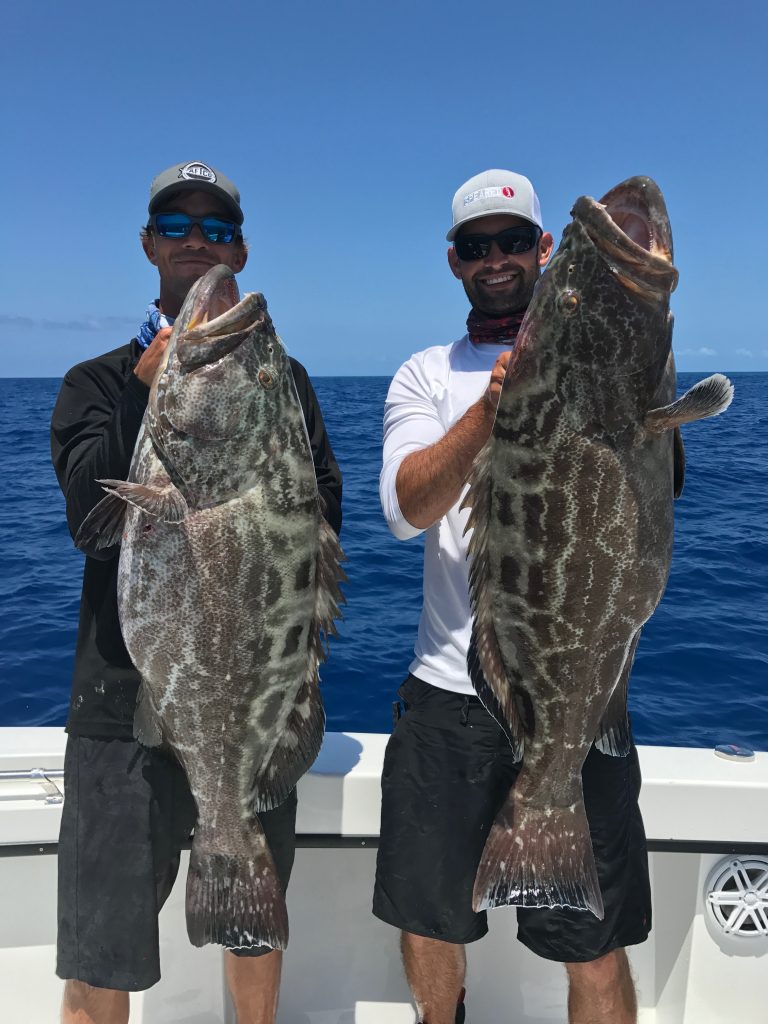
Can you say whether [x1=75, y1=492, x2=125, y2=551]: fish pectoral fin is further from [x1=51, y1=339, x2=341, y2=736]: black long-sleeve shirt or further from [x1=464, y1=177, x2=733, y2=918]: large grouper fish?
[x1=464, y1=177, x2=733, y2=918]: large grouper fish

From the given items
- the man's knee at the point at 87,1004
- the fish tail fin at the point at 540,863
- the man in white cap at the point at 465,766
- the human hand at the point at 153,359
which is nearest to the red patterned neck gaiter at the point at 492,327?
the man in white cap at the point at 465,766

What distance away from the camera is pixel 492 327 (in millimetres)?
3262

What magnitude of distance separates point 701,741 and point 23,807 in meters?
5.66

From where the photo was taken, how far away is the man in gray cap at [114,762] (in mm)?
2770

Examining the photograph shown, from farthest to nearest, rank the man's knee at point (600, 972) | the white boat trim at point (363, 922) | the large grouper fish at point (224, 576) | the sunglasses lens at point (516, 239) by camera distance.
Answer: the white boat trim at point (363, 922), the sunglasses lens at point (516, 239), the man's knee at point (600, 972), the large grouper fish at point (224, 576)

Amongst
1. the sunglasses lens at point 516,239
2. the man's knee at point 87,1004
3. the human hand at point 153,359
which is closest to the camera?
the human hand at point 153,359

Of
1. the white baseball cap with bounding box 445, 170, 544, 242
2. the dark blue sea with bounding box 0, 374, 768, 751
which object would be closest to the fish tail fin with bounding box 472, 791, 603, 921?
the white baseball cap with bounding box 445, 170, 544, 242

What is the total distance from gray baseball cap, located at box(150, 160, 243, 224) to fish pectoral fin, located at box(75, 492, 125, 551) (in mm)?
1238

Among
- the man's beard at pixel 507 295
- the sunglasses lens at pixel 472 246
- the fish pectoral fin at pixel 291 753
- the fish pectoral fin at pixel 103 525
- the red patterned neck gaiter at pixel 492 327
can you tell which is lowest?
the fish pectoral fin at pixel 291 753

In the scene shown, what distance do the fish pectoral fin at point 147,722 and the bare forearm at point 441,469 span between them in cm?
106

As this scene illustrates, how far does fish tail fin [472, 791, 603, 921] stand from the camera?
8.50ft

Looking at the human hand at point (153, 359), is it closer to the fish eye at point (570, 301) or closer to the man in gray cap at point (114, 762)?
the man in gray cap at point (114, 762)

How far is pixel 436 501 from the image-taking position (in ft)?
8.70

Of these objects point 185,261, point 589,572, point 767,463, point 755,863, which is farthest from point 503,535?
point 767,463
